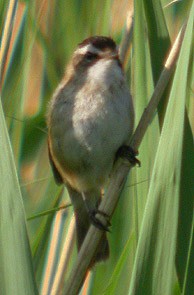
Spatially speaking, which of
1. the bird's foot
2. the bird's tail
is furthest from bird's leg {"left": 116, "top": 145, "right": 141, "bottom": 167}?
the bird's tail

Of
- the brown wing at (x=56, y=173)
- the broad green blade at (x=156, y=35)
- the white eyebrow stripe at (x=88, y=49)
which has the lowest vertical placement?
the brown wing at (x=56, y=173)

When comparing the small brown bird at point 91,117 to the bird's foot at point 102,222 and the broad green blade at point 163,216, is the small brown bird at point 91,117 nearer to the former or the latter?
the bird's foot at point 102,222

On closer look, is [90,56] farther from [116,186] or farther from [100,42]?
[116,186]

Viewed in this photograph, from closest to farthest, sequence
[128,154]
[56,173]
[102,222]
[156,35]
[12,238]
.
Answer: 1. [12,238]
2. [156,35]
3. [102,222]
4. [128,154]
5. [56,173]

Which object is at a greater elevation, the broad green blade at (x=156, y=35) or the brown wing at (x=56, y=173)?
the broad green blade at (x=156, y=35)

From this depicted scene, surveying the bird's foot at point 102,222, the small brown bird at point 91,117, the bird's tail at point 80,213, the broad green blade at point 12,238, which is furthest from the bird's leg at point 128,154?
the broad green blade at point 12,238

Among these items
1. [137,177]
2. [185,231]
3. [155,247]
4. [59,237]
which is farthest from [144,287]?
[59,237]

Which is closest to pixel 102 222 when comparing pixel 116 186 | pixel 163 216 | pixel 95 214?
pixel 116 186
